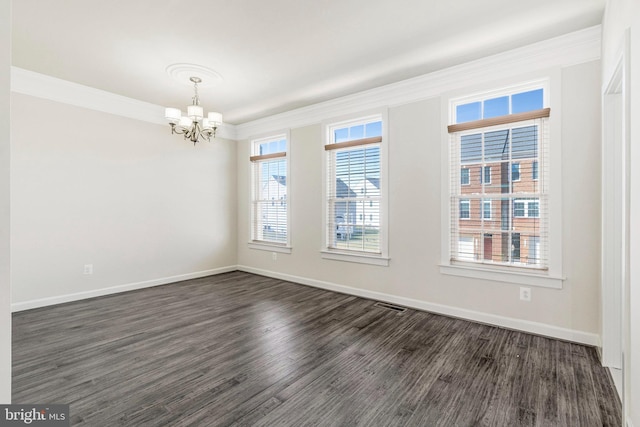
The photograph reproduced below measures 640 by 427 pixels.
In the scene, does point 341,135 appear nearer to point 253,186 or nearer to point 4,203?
point 253,186

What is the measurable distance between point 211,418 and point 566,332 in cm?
319

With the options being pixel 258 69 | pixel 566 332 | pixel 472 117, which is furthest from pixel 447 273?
pixel 258 69

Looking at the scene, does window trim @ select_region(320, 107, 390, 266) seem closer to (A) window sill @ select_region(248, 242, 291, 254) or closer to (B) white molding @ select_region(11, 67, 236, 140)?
(A) window sill @ select_region(248, 242, 291, 254)

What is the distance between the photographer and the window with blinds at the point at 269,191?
545cm

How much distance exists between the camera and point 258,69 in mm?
3594

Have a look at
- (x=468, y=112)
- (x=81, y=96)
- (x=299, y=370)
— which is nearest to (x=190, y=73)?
(x=81, y=96)

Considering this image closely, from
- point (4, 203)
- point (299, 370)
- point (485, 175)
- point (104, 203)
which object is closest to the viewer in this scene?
point (4, 203)

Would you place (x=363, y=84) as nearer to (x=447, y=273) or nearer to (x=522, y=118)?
(x=522, y=118)

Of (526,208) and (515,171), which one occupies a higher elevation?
(515,171)

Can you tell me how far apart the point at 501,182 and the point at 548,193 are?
43 cm

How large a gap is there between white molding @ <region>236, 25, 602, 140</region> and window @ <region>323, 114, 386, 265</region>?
0.84ft

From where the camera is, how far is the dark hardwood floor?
188cm

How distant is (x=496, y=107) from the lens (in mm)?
3336

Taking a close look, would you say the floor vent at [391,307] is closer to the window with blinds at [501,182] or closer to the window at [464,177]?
the window with blinds at [501,182]
